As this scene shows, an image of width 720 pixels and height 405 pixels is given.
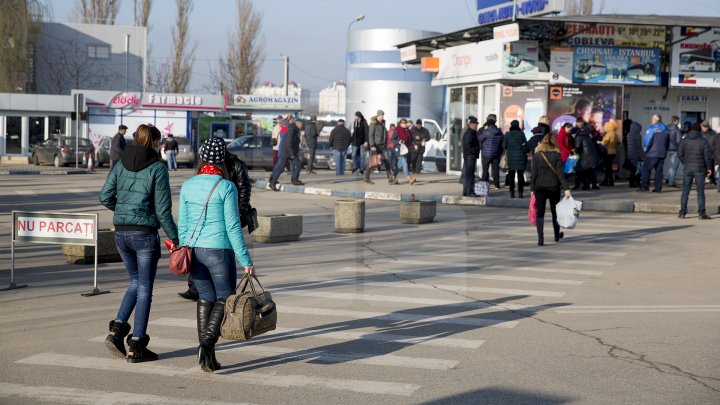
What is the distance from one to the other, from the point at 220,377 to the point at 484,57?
74.2ft

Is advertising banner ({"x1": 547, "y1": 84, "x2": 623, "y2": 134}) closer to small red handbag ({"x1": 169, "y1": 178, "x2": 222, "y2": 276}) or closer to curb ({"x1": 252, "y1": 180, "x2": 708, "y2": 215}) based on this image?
curb ({"x1": 252, "y1": 180, "x2": 708, "y2": 215})

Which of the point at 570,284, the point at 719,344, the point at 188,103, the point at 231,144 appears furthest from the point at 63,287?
the point at 188,103

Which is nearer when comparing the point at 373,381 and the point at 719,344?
the point at 373,381

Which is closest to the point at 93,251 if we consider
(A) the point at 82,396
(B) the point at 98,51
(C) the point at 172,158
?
(A) the point at 82,396

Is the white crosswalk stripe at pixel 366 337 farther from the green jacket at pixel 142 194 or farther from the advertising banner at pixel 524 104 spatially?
the advertising banner at pixel 524 104

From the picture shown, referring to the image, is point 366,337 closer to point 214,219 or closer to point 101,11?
point 214,219

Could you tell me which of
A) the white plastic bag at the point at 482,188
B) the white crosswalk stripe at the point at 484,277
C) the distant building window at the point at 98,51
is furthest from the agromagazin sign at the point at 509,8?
the distant building window at the point at 98,51

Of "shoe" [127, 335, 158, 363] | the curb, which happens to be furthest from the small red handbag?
the curb

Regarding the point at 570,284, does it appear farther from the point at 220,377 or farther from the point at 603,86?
the point at 603,86

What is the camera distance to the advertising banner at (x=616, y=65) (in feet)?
88.7

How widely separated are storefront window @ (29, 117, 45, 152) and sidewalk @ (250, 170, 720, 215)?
74.7ft

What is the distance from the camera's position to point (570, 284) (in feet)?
38.9

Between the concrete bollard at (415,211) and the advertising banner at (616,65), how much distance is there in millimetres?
10330

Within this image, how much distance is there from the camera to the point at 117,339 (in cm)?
754
